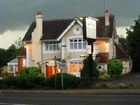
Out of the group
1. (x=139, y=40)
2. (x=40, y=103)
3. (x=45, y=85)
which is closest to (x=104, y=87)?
(x=45, y=85)

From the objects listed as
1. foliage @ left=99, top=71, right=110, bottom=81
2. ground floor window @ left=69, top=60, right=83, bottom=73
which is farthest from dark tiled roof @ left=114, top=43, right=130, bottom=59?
foliage @ left=99, top=71, right=110, bottom=81

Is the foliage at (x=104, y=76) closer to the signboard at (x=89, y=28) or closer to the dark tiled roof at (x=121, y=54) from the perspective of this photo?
the signboard at (x=89, y=28)

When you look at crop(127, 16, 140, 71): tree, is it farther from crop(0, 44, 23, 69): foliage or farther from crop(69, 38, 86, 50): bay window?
crop(0, 44, 23, 69): foliage

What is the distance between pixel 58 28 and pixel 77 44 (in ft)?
14.7

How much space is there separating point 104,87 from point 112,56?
3738 centimetres

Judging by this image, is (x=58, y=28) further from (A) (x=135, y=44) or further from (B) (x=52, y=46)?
(A) (x=135, y=44)

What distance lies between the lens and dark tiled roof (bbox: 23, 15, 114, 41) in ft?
235

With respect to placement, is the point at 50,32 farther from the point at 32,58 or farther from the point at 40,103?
the point at 40,103

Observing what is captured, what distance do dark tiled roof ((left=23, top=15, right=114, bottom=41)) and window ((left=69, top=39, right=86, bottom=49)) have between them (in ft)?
7.09

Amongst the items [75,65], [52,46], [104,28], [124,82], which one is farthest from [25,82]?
[104,28]

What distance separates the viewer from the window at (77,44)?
70625 mm

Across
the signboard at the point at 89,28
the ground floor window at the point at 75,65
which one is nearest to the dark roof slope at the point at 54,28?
the ground floor window at the point at 75,65

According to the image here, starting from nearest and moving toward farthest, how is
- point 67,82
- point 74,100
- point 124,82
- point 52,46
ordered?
point 74,100 < point 67,82 < point 124,82 < point 52,46

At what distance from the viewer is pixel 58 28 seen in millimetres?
73875
